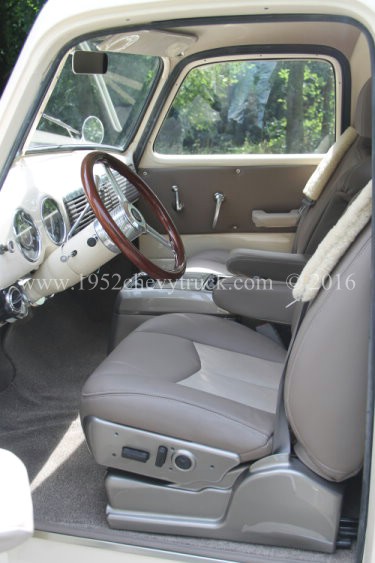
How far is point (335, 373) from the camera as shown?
1.16 metres

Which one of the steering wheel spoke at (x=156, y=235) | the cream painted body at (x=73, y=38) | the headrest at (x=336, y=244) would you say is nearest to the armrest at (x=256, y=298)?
the steering wheel spoke at (x=156, y=235)

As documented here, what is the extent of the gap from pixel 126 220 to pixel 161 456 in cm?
76

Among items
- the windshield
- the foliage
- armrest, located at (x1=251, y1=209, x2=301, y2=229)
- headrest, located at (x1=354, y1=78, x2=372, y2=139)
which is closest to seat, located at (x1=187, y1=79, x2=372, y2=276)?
headrest, located at (x1=354, y1=78, x2=372, y2=139)

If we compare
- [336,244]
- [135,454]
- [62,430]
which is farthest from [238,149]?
[135,454]

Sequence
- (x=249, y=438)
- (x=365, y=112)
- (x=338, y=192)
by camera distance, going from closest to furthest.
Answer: (x=249, y=438)
(x=365, y=112)
(x=338, y=192)

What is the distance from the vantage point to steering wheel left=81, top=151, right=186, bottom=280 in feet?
5.42

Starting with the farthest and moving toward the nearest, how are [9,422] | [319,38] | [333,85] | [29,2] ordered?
[29,2]
[333,85]
[319,38]
[9,422]

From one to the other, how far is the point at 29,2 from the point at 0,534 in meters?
4.38

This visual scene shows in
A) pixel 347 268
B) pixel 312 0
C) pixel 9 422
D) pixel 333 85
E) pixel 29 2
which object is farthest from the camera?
pixel 29 2

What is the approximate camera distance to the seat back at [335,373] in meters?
1.12

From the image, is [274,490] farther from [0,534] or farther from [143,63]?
[143,63]

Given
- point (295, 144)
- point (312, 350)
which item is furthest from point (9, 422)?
point (295, 144)

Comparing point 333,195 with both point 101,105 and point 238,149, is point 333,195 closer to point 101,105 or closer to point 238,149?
point 238,149

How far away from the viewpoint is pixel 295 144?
298cm
